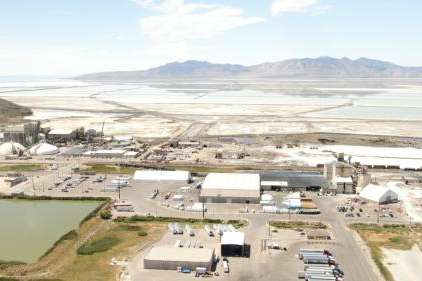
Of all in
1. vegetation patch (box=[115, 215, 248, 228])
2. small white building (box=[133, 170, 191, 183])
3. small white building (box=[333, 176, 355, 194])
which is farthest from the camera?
small white building (box=[133, 170, 191, 183])

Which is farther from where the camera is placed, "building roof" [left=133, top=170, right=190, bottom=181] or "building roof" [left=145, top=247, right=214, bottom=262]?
"building roof" [left=133, top=170, right=190, bottom=181]

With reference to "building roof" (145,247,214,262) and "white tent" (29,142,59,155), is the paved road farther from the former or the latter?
"white tent" (29,142,59,155)

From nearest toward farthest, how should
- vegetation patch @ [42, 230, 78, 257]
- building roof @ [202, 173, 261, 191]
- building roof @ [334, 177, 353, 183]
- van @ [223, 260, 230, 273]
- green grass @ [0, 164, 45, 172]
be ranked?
van @ [223, 260, 230, 273] < vegetation patch @ [42, 230, 78, 257] < building roof @ [202, 173, 261, 191] < building roof @ [334, 177, 353, 183] < green grass @ [0, 164, 45, 172]

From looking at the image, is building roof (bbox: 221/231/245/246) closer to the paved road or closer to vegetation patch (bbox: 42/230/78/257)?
the paved road

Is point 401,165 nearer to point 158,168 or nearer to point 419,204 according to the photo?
point 419,204

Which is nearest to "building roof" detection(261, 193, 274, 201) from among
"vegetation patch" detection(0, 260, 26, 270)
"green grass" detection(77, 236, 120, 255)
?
"green grass" detection(77, 236, 120, 255)

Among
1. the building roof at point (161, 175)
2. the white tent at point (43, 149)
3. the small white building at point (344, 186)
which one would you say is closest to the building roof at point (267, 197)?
the small white building at point (344, 186)

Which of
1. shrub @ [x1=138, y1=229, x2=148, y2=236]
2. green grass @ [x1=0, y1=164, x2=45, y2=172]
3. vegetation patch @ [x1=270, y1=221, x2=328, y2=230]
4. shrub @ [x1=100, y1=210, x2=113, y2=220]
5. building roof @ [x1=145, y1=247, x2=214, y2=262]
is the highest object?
green grass @ [x1=0, y1=164, x2=45, y2=172]

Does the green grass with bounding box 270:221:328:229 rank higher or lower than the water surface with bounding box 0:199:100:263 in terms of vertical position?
higher

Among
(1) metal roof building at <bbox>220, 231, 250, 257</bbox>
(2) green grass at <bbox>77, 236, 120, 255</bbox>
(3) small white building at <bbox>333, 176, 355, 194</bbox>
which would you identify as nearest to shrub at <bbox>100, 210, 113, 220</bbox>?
(2) green grass at <bbox>77, 236, 120, 255</bbox>
